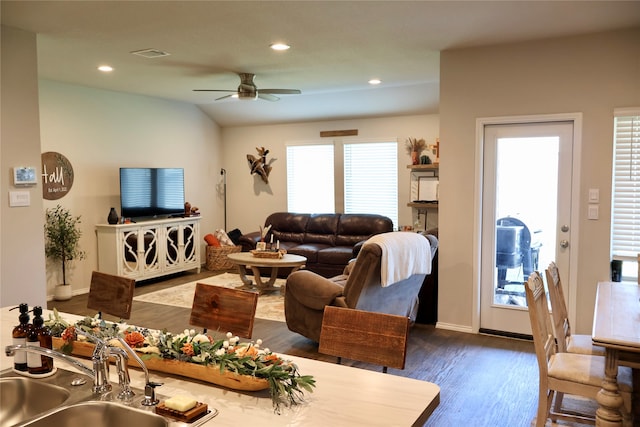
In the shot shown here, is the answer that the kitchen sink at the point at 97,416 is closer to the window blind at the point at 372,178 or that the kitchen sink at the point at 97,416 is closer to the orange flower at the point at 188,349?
the orange flower at the point at 188,349

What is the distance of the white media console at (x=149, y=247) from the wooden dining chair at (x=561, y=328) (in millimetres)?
5164

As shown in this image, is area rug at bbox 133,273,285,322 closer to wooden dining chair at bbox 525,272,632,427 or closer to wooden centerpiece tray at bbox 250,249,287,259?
wooden centerpiece tray at bbox 250,249,287,259

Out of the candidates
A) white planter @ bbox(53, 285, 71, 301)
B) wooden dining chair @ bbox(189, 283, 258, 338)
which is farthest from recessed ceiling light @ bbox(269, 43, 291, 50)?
white planter @ bbox(53, 285, 71, 301)

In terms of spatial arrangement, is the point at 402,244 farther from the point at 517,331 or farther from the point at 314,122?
the point at 314,122

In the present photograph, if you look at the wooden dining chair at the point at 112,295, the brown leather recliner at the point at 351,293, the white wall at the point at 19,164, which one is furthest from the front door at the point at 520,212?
the white wall at the point at 19,164

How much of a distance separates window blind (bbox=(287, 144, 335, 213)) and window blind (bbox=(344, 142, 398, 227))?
31 cm

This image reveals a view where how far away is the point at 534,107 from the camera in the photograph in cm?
449

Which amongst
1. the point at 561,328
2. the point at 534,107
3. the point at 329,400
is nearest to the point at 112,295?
the point at 329,400

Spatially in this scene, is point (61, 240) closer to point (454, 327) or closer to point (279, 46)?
point (279, 46)

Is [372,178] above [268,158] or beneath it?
beneath

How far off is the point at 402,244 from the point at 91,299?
232cm

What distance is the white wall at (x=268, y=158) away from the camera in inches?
300

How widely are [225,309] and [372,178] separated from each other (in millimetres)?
5715

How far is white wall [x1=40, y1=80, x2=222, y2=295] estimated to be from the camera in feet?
20.9
